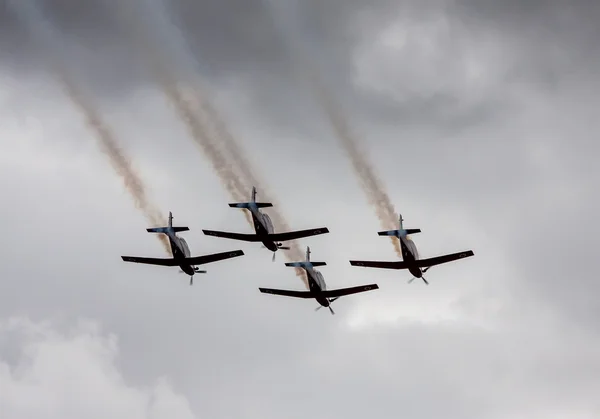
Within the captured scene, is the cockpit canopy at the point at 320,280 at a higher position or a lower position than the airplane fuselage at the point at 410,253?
higher

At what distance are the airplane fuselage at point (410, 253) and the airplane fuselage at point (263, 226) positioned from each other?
9321mm

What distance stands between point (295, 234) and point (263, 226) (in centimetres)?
268

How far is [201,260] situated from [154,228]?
4.22 metres

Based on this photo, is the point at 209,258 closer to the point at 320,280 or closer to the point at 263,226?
the point at 263,226

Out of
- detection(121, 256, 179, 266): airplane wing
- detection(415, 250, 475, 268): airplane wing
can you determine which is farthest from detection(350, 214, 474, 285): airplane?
detection(121, 256, 179, 266): airplane wing

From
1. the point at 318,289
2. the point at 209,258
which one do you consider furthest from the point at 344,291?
the point at 209,258

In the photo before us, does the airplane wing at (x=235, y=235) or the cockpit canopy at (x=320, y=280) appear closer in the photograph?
the airplane wing at (x=235, y=235)

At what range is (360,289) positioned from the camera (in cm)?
13462

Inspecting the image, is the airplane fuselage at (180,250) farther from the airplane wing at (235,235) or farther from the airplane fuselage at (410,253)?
the airplane fuselage at (410,253)

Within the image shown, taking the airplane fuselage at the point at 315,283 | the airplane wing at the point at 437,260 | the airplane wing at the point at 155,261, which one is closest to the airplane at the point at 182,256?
the airplane wing at the point at 155,261

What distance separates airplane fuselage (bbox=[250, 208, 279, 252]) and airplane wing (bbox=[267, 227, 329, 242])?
36 cm

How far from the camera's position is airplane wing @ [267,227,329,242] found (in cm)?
12694

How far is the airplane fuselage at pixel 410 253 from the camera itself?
128 metres

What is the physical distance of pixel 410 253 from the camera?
128 m
